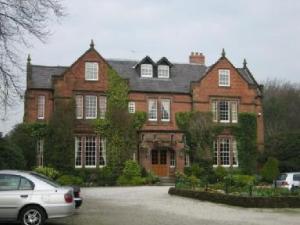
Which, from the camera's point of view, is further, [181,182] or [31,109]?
[31,109]

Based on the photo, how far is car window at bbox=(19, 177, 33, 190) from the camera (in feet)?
47.9

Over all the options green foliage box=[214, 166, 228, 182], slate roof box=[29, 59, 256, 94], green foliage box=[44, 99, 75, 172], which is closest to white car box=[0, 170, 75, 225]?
green foliage box=[44, 99, 75, 172]

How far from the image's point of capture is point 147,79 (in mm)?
46125

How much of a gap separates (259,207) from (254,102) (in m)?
25.6

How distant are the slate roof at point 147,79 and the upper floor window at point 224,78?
187 centimetres

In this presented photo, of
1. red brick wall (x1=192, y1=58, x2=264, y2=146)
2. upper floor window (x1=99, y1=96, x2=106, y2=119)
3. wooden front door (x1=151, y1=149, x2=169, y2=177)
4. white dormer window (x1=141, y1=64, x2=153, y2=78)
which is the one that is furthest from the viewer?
white dormer window (x1=141, y1=64, x2=153, y2=78)

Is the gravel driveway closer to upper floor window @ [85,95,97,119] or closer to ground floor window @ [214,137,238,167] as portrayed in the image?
upper floor window @ [85,95,97,119]

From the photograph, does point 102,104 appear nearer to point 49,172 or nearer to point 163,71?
point 163,71

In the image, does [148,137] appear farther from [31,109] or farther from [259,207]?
[259,207]

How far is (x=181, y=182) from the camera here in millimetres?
30938

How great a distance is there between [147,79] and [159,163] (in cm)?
734

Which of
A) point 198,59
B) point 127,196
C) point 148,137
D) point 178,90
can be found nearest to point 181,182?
→ point 127,196

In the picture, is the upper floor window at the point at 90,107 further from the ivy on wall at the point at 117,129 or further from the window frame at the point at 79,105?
the ivy on wall at the point at 117,129

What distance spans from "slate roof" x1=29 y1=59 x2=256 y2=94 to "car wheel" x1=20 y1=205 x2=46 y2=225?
1145 inches
